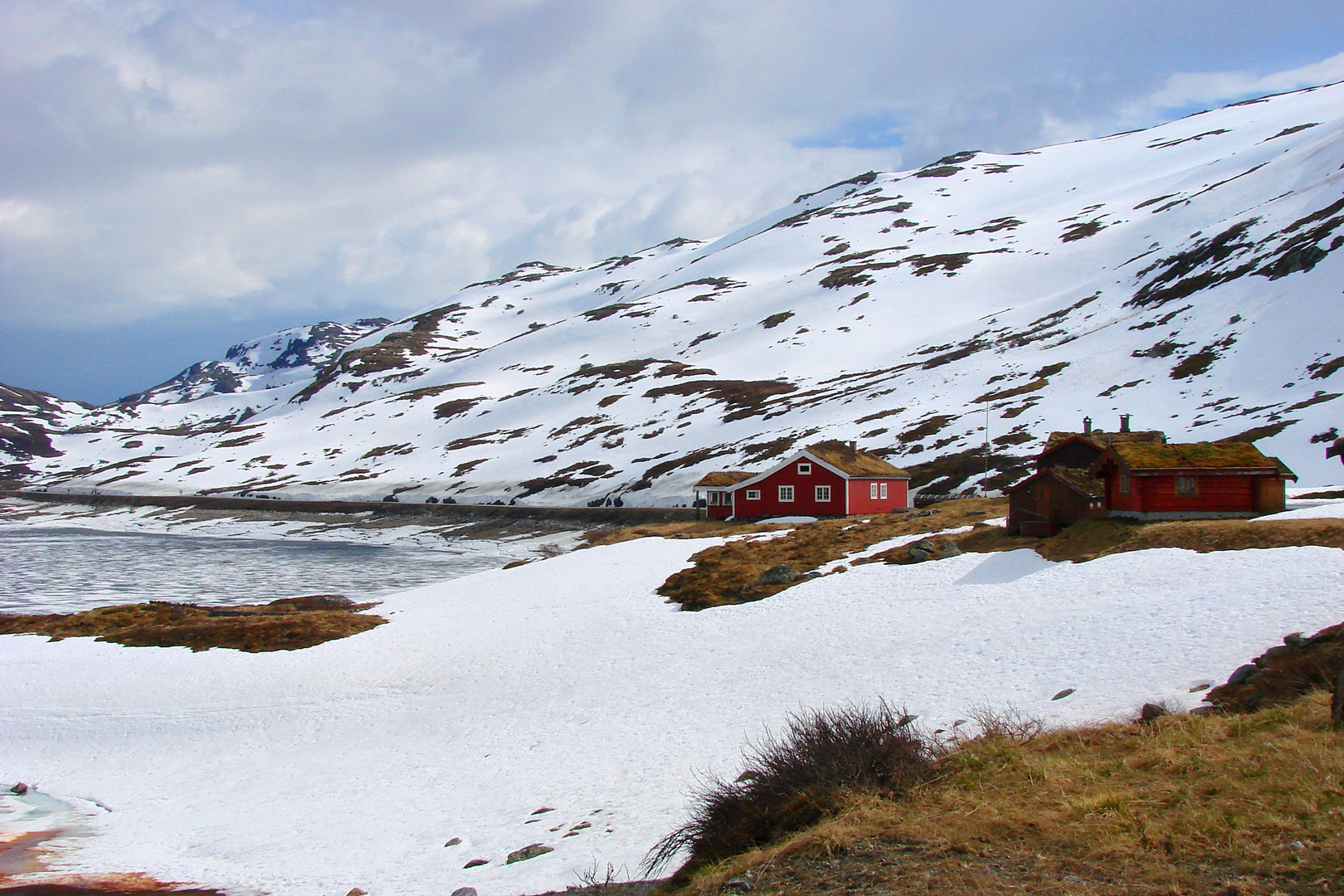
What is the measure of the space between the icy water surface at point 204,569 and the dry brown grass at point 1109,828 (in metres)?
45.2

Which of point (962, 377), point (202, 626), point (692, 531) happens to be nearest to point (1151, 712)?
point (202, 626)

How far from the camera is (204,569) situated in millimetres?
67688

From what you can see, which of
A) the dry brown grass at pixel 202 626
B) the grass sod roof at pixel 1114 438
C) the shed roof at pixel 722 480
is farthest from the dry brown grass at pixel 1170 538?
the shed roof at pixel 722 480

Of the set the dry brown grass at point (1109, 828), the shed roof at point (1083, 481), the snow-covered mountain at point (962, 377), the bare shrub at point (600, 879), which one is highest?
the snow-covered mountain at point (962, 377)

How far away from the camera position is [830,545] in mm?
41250

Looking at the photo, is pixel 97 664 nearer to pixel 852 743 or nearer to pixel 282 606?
pixel 282 606

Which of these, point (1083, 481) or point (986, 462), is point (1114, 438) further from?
point (986, 462)

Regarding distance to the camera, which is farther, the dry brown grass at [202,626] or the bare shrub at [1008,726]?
the dry brown grass at [202,626]

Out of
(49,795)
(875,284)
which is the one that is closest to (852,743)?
(49,795)

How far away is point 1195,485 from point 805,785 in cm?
2691

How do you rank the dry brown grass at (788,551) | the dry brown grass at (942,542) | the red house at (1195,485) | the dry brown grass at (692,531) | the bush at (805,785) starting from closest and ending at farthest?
the bush at (805,785) < the dry brown grass at (942,542) < the red house at (1195,485) < the dry brown grass at (788,551) < the dry brown grass at (692,531)

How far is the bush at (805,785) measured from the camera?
441 inches

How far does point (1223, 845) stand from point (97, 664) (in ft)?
119

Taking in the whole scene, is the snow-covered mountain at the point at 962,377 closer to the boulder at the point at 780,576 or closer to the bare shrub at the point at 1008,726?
the boulder at the point at 780,576
